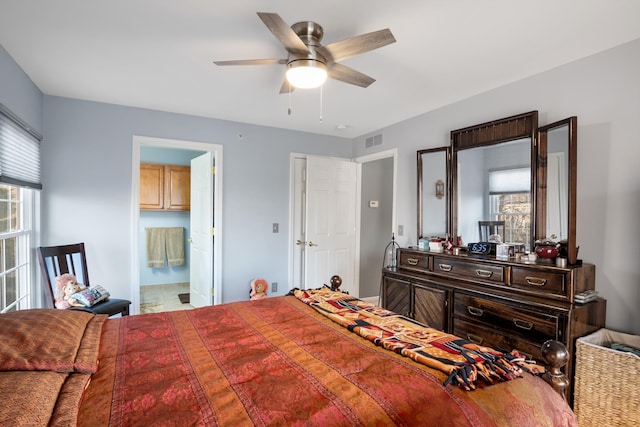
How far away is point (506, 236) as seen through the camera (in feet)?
8.95

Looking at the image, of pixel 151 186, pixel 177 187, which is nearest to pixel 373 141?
pixel 177 187

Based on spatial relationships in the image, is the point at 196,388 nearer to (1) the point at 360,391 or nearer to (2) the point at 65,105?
(1) the point at 360,391

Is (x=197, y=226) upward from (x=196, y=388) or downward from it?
upward

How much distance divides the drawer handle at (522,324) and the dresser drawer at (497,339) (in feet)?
0.23

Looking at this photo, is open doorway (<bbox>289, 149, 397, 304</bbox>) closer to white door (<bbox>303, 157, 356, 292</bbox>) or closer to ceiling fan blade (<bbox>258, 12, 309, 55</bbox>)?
white door (<bbox>303, 157, 356, 292</bbox>)

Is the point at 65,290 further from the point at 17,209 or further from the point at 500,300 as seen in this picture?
the point at 500,300

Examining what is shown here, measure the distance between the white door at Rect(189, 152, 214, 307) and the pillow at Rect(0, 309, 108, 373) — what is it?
2336 millimetres

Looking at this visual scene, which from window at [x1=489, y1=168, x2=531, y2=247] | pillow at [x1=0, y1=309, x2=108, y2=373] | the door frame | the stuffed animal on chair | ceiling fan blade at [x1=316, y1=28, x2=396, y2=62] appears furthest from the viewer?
the stuffed animal on chair

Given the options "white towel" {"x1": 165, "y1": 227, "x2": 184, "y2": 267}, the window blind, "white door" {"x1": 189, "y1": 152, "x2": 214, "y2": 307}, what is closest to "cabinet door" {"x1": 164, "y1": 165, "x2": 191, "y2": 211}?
"white towel" {"x1": 165, "y1": 227, "x2": 184, "y2": 267}

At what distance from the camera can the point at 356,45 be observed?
173 centimetres

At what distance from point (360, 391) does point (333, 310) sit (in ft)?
2.91

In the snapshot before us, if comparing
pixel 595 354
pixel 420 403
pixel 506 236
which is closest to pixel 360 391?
pixel 420 403

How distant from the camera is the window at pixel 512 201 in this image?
8.54 feet

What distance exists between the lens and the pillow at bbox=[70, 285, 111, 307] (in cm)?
280
